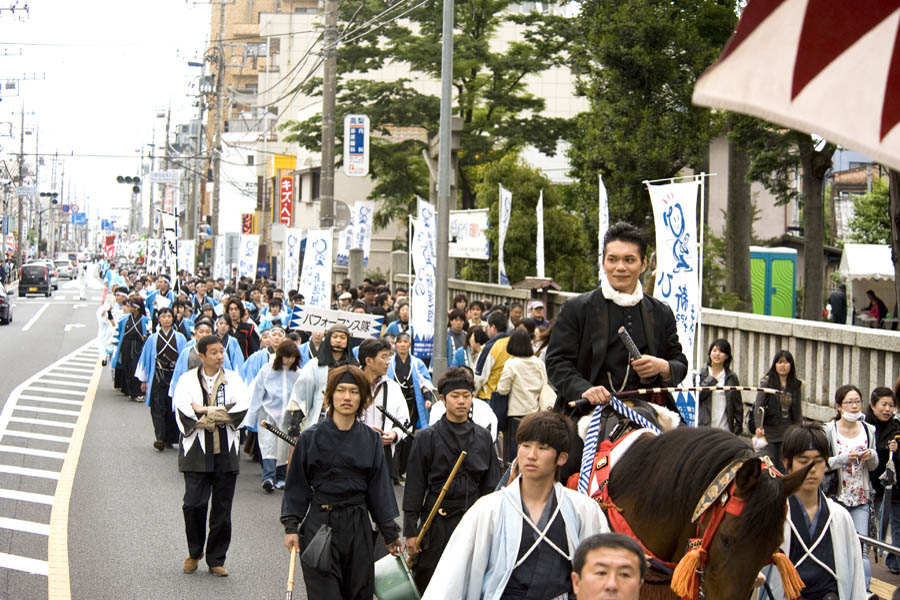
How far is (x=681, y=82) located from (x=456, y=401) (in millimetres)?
14535

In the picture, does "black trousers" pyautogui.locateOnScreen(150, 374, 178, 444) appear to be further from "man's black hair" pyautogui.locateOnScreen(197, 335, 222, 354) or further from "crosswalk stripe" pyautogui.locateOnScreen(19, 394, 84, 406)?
"man's black hair" pyautogui.locateOnScreen(197, 335, 222, 354)

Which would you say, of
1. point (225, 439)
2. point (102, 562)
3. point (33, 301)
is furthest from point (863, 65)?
point (33, 301)

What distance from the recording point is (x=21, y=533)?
10844 mm

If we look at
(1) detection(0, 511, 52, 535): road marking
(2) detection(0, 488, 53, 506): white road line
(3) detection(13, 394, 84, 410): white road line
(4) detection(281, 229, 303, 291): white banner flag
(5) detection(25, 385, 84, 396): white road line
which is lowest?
(1) detection(0, 511, 52, 535): road marking

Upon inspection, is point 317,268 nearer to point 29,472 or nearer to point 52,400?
point 52,400

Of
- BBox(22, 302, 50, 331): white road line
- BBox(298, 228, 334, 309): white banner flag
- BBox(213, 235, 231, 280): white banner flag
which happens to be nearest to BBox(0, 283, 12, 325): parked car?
BBox(22, 302, 50, 331): white road line

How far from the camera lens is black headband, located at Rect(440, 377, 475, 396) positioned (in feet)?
25.1

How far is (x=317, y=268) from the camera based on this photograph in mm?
22312

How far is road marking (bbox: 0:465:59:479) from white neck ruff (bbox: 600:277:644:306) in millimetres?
9523

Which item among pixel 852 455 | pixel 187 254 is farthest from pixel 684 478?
pixel 187 254

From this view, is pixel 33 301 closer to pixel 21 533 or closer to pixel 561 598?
pixel 21 533

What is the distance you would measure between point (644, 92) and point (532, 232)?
820 cm

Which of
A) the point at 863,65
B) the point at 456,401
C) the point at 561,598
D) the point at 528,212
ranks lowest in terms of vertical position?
the point at 561,598

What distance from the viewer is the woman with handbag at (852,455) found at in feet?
30.8
